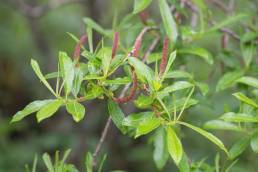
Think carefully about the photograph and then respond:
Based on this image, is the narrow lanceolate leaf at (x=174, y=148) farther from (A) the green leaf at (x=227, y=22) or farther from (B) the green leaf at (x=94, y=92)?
(A) the green leaf at (x=227, y=22)

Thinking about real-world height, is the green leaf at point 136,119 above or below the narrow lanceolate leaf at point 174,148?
above

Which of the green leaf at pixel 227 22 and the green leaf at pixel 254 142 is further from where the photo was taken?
the green leaf at pixel 227 22

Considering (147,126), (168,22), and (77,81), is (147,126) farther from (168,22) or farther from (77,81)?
(168,22)

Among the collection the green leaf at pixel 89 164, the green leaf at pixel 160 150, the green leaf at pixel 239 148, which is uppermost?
the green leaf at pixel 89 164

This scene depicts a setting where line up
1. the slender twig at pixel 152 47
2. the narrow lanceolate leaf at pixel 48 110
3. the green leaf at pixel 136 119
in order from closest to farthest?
the narrow lanceolate leaf at pixel 48 110 < the green leaf at pixel 136 119 < the slender twig at pixel 152 47

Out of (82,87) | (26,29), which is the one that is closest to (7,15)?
(26,29)

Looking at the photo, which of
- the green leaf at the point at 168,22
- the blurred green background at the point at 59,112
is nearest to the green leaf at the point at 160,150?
the green leaf at the point at 168,22
